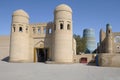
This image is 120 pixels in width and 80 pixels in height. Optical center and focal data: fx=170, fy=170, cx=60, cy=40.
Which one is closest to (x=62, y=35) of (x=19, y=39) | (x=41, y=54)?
(x=41, y=54)

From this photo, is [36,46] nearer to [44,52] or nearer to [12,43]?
[44,52]

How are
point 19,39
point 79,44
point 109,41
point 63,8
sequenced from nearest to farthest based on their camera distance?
1. point 63,8
2. point 19,39
3. point 109,41
4. point 79,44

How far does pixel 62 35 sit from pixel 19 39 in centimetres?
845

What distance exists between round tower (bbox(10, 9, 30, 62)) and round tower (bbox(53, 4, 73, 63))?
6127 millimetres

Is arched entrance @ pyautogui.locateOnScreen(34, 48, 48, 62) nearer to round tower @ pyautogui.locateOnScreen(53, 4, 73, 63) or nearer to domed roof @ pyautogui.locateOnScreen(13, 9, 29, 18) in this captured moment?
round tower @ pyautogui.locateOnScreen(53, 4, 73, 63)

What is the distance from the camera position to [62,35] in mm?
28234

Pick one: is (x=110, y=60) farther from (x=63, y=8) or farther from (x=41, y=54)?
(x=41, y=54)

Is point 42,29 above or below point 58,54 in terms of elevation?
above

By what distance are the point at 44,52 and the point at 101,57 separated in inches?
558

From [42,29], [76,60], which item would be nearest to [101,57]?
[76,60]

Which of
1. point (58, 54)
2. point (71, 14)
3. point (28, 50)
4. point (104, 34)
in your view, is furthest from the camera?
point (104, 34)

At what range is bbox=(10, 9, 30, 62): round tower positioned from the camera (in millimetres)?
31031

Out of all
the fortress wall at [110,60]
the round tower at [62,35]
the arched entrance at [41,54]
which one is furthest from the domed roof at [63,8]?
the fortress wall at [110,60]

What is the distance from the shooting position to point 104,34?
43875mm
